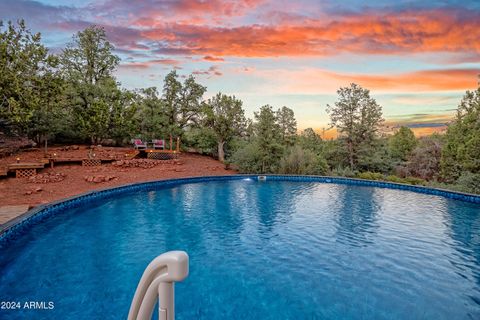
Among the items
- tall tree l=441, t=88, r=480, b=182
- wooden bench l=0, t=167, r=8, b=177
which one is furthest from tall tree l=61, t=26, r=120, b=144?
tall tree l=441, t=88, r=480, b=182

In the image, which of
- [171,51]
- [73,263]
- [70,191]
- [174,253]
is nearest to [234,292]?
[73,263]

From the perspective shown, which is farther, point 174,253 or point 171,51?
point 171,51

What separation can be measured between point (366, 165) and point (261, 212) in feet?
53.4

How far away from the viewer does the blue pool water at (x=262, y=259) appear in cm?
502

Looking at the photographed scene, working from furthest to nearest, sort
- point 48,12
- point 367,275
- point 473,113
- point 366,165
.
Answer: point 366,165 < point 473,113 < point 48,12 < point 367,275

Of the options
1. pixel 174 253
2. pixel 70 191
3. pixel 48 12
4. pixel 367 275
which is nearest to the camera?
pixel 174 253

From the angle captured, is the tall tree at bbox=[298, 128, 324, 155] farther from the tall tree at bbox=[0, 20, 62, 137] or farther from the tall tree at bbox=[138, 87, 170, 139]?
the tall tree at bbox=[0, 20, 62, 137]

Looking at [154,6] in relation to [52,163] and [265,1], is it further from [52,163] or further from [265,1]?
[52,163]

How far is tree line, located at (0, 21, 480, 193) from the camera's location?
1744 centimetres

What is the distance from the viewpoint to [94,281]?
18.9ft

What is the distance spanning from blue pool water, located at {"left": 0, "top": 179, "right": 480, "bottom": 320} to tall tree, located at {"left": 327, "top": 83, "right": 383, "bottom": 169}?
12078 millimetres

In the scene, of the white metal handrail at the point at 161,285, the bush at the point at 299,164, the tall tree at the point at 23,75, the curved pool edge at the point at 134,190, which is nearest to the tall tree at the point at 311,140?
the bush at the point at 299,164

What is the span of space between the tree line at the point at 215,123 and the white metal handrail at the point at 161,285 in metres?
15.2

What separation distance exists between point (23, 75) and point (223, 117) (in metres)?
14.8
